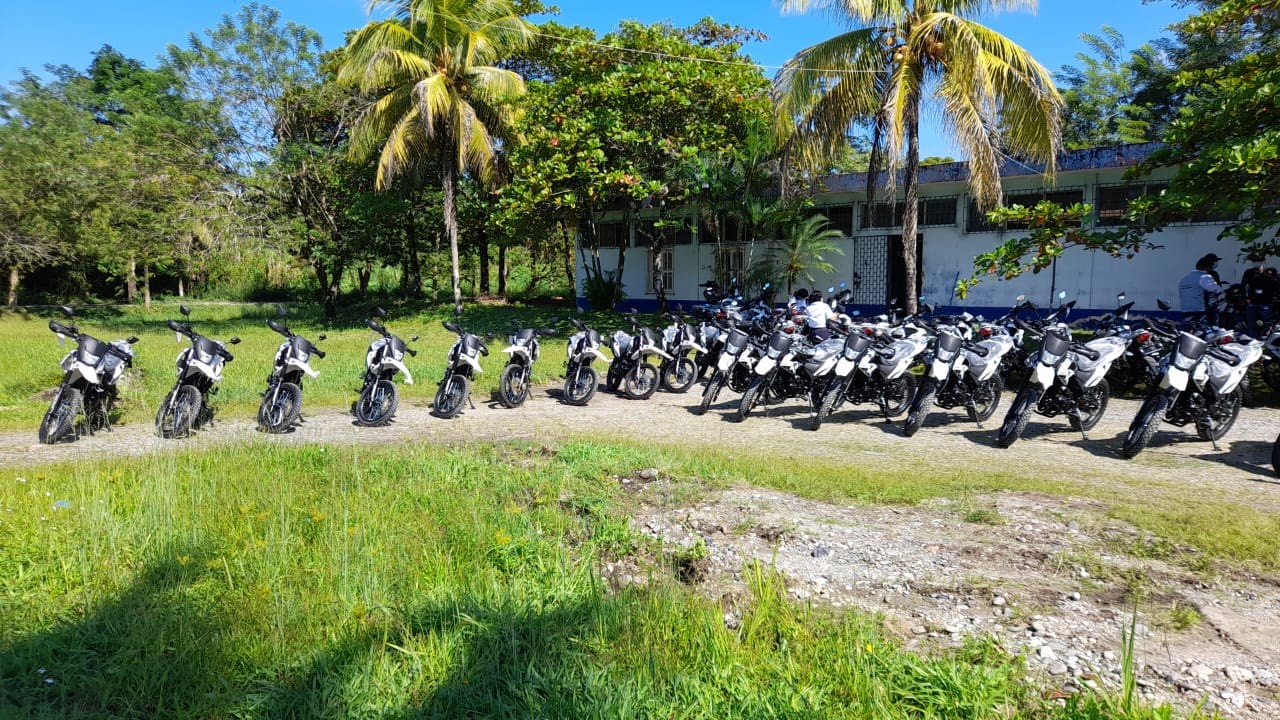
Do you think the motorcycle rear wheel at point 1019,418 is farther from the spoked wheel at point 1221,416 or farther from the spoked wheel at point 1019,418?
the spoked wheel at point 1221,416

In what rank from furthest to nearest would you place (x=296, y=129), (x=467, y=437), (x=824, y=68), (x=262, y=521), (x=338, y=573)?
(x=296, y=129), (x=824, y=68), (x=467, y=437), (x=262, y=521), (x=338, y=573)

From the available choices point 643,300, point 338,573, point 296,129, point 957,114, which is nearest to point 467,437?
point 338,573

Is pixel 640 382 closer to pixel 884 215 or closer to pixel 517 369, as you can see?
pixel 517 369

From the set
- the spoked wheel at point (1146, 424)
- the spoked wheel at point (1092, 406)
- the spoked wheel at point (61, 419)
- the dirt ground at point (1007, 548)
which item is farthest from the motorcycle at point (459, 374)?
the spoked wheel at point (1146, 424)

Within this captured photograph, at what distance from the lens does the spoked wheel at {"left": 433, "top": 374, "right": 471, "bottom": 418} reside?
887 cm

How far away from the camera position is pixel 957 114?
39.0ft

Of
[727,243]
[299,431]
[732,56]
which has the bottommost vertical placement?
[299,431]

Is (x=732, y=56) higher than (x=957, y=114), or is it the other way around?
(x=732, y=56)

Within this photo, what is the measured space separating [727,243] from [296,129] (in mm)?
12916

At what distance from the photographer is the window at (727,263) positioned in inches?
809

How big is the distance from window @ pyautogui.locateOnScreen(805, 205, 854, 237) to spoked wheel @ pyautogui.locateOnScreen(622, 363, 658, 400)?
9.57 m

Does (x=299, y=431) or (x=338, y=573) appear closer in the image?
(x=338, y=573)

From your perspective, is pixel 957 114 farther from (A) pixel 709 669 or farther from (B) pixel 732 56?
(A) pixel 709 669

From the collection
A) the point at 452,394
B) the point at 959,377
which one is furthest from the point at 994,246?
the point at 452,394
